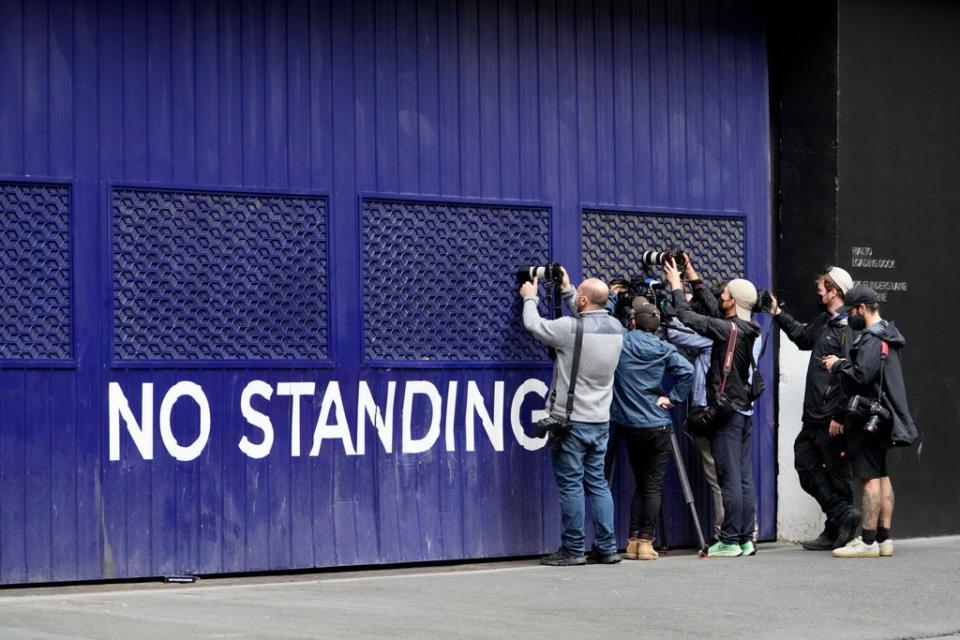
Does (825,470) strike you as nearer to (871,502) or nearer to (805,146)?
(871,502)

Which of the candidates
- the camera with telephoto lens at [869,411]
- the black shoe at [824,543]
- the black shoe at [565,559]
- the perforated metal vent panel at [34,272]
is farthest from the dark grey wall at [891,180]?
the perforated metal vent panel at [34,272]

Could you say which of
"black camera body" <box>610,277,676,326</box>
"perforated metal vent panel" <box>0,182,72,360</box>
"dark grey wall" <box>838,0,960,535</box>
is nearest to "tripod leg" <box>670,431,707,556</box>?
"black camera body" <box>610,277,676,326</box>

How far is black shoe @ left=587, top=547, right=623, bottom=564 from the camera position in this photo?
471 inches

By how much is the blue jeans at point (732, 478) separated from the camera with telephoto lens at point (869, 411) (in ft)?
2.88

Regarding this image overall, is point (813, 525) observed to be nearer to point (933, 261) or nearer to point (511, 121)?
→ point (933, 261)

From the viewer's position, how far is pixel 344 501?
11.6 metres

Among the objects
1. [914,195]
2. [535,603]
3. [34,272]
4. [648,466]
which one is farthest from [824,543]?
[34,272]

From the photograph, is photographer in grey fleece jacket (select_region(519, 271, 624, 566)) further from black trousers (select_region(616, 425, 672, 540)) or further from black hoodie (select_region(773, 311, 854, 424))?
black hoodie (select_region(773, 311, 854, 424))

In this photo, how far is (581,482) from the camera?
11.8 metres

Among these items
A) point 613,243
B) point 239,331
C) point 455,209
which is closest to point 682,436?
point 613,243

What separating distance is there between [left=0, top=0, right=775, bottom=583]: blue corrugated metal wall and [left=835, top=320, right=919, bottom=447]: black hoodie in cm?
178

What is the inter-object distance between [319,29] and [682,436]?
14.0ft

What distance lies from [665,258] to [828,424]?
5.91 ft

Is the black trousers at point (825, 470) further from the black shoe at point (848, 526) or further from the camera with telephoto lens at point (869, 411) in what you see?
the camera with telephoto lens at point (869, 411)
